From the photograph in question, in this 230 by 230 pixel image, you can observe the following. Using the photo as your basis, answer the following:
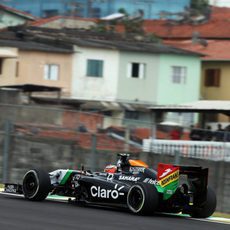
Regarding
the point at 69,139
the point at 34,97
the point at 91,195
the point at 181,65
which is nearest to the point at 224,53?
the point at 181,65

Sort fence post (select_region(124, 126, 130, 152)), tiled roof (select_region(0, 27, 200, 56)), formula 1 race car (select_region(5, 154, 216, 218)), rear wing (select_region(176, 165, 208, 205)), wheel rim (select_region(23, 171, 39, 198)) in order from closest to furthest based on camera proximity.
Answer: formula 1 race car (select_region(5, 154, 216, 218)) < rear wing (select_region(176, 165, 208, 205)) < wheel rim (select_region(23, 171, 39, 198)) < fence post (select_region(124, 126, 130, 152)) < tiled roof (select_region(0, 27, 200, 56))

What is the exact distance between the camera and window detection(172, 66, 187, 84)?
174ft

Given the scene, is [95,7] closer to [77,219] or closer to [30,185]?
[30,185]

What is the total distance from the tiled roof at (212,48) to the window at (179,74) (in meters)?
1.85

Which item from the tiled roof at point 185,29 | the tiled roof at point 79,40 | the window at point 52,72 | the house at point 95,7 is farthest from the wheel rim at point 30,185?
the house at point 95,7

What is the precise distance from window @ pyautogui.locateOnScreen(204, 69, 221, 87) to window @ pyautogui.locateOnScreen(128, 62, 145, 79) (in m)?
4.92

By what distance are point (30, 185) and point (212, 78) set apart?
41.0 metres

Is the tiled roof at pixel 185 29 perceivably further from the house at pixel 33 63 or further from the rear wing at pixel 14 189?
the rear wing at pixel 14 189

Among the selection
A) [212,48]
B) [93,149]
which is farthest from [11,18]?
[93,149]

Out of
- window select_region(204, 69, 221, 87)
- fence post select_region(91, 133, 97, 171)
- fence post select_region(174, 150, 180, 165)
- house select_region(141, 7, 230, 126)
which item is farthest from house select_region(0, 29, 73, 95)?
fence post select_region(174, 150, 180, 165)

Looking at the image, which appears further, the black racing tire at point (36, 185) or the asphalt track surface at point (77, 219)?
the black racing tire at point (36, 185)

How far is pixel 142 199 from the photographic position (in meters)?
12.9

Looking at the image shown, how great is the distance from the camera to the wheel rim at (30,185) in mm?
14242

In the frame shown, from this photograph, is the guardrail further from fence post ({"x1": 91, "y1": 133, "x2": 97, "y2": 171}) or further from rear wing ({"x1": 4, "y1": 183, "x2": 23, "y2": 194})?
rear wing ({"x1": 4, "y1": 183, "x2": 23, "y2": 194})
